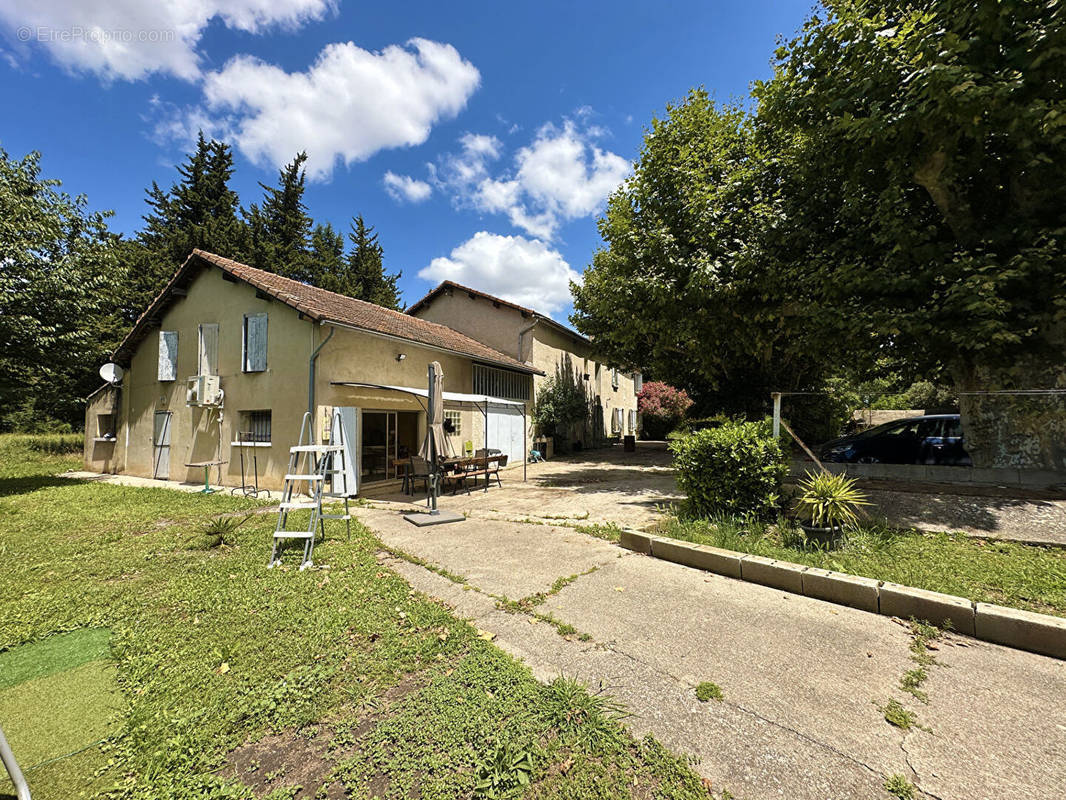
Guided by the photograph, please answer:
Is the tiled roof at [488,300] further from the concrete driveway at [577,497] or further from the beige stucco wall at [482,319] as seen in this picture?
the concrete driveway at [577,497]

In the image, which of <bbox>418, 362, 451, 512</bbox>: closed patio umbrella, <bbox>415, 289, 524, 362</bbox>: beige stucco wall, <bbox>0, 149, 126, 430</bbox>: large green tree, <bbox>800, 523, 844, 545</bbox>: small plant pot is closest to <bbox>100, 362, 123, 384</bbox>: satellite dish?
<bbox>0, 149, 126, 430</bbox>: large green tree

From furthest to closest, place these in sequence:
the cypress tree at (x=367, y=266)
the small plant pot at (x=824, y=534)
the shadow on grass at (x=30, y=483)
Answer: the cypress tree at (x=367, y=266) → the shadow on grass at (x=30, y=483) → the small plant pot at (x=824, y=534)

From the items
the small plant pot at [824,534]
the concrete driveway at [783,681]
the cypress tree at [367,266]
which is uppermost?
the cypress tree at [367,266]

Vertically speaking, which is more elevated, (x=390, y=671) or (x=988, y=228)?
(x=988, y=228)

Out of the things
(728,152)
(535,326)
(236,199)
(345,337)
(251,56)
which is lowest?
(345,337)

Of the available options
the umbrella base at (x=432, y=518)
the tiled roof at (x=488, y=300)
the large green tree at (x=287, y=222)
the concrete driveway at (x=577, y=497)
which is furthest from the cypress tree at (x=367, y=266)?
the umbrella base at (x=432, y=518)

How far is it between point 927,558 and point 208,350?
1693cm

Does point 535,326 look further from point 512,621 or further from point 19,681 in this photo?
point 19,681

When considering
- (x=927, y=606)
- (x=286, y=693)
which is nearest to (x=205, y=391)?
(x=286, y=693)

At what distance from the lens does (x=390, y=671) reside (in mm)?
3023

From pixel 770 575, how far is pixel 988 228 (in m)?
8.01

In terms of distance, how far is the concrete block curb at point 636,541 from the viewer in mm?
5676

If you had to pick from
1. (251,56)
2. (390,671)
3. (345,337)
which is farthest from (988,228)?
(251,56)

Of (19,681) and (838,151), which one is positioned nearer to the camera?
(19,681)
